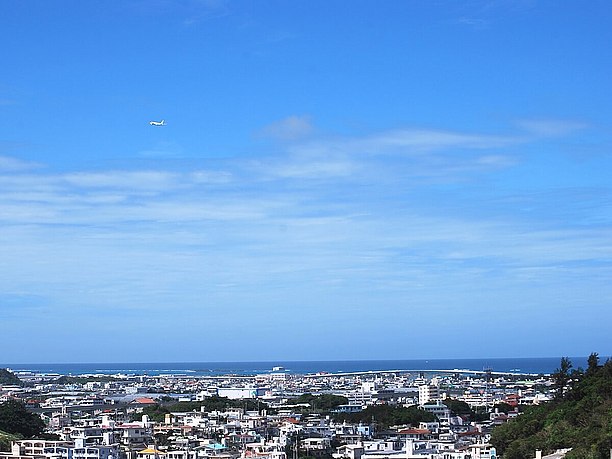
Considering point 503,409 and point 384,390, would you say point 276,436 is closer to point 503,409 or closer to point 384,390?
Answer: point 503,409

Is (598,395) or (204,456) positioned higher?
(598,395)

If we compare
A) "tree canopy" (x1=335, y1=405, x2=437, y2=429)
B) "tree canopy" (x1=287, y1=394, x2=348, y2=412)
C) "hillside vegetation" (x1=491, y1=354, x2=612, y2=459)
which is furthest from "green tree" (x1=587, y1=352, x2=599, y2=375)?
"tree canopy" (x1=287, y1=394, x2=348, y2=412)

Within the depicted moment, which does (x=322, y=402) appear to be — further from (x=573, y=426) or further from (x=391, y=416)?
(x=573, y=426)

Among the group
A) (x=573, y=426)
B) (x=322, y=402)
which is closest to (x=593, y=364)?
(x=573, y=426)

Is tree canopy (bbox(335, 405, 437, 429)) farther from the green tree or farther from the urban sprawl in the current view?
the green tree

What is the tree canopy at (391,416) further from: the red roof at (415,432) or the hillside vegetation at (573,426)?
the hillside vegetation at (573,426)

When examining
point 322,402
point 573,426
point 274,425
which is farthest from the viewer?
point 322,402

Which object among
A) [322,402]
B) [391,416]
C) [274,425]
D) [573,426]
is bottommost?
[274,425]

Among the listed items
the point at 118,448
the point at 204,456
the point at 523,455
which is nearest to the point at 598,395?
the point at 523,455

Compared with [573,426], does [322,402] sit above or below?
below
